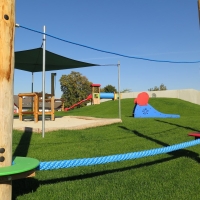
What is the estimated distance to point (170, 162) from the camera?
3.66 meters

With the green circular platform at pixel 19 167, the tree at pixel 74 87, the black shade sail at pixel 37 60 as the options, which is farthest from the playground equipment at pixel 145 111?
the tree at pixel 74 87

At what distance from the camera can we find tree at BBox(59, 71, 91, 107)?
1999 inches

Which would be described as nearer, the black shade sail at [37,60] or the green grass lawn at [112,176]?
the green grass lawn at [112,176]

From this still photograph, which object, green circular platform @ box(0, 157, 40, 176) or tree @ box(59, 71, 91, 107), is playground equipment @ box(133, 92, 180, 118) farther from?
tree @ box(59, 71, 91, 107)

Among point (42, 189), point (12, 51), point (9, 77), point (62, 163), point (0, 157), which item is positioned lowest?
point (42, 189)

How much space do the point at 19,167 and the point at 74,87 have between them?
164ft

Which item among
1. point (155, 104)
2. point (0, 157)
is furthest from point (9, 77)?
point (155, 104)

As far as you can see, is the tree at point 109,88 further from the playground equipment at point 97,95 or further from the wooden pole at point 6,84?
the wooden pole at point 6,84

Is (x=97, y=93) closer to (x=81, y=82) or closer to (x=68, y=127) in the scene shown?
(x=68, y=127)

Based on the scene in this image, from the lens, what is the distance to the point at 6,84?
1.87 metres

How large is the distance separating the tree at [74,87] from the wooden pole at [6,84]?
48.1 metres

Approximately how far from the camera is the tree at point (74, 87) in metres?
50.8

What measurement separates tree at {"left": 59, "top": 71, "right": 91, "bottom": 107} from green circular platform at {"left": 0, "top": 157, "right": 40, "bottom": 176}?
1888 inches

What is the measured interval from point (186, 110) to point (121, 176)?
1608 centimetres
